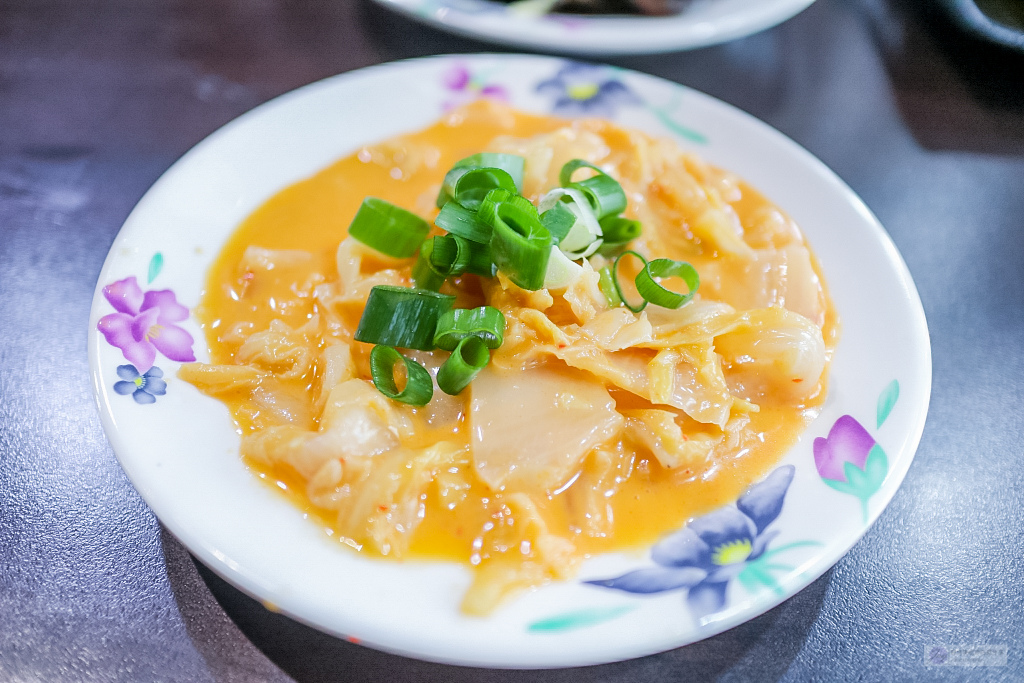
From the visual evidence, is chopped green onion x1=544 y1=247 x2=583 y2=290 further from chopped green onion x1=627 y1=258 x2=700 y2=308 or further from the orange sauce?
the orange sauce

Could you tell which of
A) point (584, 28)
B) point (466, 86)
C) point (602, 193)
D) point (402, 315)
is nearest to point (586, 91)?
point (584, 28)

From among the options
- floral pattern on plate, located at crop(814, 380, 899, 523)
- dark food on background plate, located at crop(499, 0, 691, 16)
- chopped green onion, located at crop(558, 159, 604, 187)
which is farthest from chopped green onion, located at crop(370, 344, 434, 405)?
dark food on background plate, located at crop(499, 0, 691, 16)

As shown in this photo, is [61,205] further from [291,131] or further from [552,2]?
[552,2]

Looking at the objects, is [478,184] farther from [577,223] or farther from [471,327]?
[471,327]

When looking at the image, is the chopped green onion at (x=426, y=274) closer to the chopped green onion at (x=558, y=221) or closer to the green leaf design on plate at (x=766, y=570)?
the chopped green onion at (x=558, y=221)

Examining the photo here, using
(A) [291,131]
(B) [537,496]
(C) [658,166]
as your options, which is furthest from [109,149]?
(B) [537,496]
